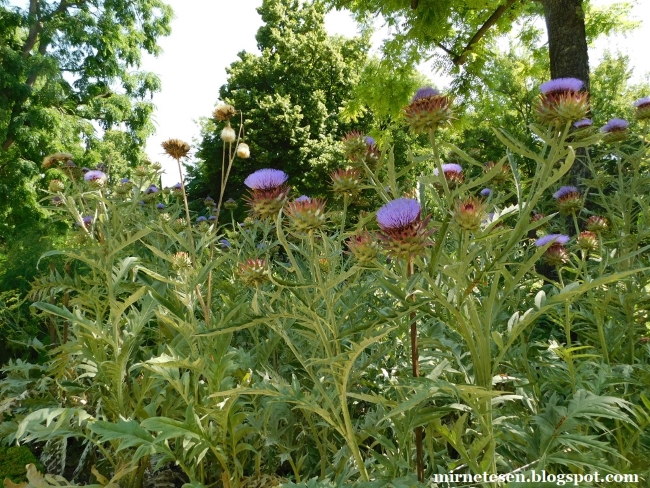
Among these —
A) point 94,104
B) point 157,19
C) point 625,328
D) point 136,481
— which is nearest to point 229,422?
point 136,481

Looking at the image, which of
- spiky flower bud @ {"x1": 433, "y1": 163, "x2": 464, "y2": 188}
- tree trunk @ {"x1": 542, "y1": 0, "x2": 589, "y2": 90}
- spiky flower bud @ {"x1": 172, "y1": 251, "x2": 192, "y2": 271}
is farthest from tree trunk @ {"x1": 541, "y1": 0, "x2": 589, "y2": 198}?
spiky flower bud @ {"x1": 172, "y1": 251, "x2": 192, "y2": 271}

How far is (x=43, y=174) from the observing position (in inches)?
513

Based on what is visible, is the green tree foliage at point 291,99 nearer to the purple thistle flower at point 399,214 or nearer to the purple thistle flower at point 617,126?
the purple thistle flower at point 617,126

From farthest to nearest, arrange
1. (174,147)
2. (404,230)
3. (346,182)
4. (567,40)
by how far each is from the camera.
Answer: (567,40), (174,147), (346,182), (404,230)

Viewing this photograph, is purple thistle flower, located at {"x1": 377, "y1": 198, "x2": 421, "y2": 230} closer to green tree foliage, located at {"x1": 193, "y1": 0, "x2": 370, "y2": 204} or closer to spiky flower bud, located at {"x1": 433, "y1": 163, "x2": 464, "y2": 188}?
spiky flower bud, located at {"x1": 433, "y1": 163, "x2": 464, "y2": 188}

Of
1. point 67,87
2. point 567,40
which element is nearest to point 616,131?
point 567,40

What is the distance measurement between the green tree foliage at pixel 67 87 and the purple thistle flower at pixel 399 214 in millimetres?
12930

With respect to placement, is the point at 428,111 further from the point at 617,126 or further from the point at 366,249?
the point at 617,126

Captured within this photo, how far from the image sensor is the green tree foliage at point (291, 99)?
15367 millimetres

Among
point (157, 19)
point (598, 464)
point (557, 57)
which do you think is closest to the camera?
point (598, 464)

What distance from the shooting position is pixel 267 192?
140cm

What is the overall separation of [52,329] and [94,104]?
13462 millimetres

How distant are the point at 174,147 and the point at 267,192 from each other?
2.99 feet

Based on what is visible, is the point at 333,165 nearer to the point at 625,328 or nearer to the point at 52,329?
the point at 52,329
